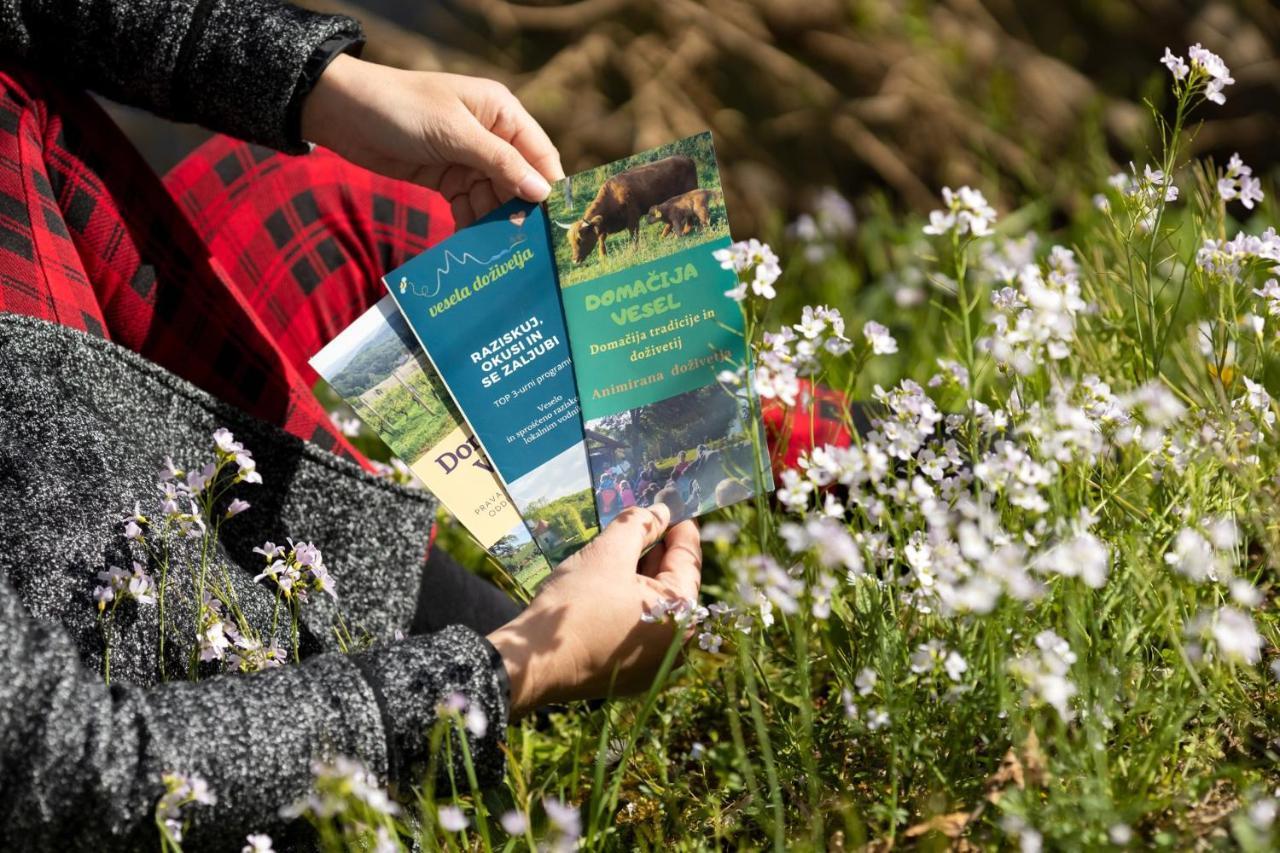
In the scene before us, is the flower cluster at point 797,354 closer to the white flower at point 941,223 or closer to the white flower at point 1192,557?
the white flower at point 941,223

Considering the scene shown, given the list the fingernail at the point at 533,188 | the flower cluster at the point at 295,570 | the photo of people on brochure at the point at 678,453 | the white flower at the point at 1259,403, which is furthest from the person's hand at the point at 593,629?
the white flower at the point at 1259,403

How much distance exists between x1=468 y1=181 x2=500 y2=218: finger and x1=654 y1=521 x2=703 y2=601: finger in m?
0.58

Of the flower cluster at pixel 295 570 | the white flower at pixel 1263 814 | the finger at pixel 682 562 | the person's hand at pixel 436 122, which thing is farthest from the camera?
the person's hand at pixel 436 122

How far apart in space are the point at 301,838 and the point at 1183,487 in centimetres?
105

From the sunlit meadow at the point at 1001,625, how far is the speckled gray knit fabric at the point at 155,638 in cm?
8

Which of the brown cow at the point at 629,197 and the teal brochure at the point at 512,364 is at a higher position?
the brown cow at the point at 629,197

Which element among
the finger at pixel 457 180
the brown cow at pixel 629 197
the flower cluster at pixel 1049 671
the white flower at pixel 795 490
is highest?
the finger at pixel 457 180

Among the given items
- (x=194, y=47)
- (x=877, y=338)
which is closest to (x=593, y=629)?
(x=877, y=338)

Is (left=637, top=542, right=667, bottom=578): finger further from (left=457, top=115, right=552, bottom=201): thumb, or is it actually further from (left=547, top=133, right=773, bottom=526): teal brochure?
(left=457, top=115, right=552, bottom=201): thumb

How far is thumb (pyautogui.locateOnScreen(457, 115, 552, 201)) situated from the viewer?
1649mm

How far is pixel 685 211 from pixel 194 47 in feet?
2.61

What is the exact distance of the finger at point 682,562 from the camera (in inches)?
59.1

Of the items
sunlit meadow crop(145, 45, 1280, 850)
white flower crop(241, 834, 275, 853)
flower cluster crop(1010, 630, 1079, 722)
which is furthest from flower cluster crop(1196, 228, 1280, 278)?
white flower crop(241, 834, 275, 853)

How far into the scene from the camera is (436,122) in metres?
1.74
